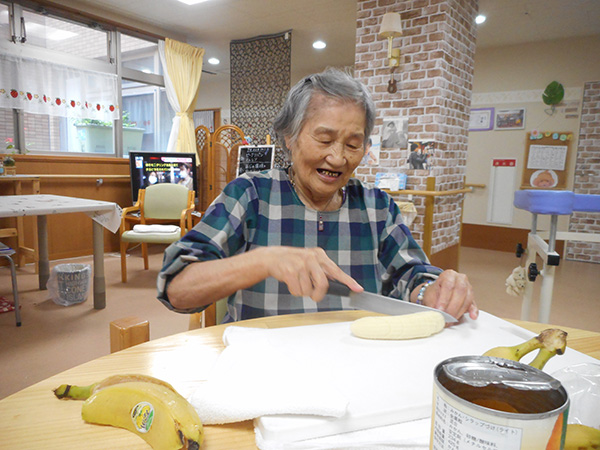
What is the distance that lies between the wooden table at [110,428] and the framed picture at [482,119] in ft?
19.9

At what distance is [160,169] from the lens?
210 inches

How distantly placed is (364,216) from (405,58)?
118 inches

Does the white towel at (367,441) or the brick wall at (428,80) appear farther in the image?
the brick wall at (428,80)

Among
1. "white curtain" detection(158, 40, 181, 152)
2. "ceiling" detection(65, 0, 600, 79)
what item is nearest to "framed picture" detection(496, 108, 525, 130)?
"ceiling" detection(65, 0, 600, 79)

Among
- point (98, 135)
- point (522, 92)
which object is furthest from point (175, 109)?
point (522, 92)

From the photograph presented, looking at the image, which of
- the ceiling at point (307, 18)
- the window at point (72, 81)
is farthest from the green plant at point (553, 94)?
the window at point (72, 81)

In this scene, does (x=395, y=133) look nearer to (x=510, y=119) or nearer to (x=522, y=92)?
(x=510, y=119)

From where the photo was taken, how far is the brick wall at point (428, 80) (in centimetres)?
363

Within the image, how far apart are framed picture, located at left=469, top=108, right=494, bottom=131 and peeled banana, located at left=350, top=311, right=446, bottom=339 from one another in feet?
20.7

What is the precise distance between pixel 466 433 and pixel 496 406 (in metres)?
0.07

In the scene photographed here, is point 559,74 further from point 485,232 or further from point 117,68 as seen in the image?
point 117,68

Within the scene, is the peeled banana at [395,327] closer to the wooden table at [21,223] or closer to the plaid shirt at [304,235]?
the plaid shirt at [304,235]

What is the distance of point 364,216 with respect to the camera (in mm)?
1349

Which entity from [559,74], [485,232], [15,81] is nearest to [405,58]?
[559,74]
